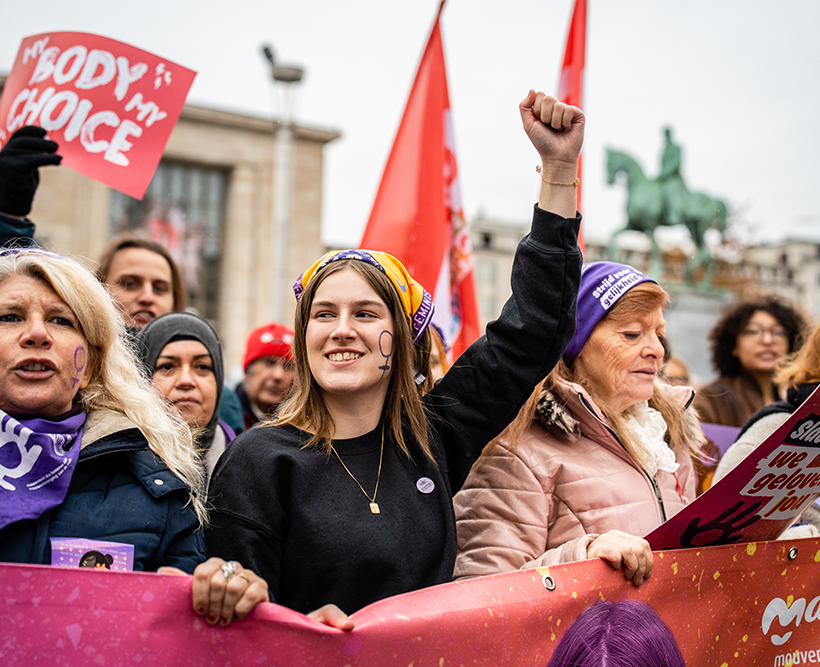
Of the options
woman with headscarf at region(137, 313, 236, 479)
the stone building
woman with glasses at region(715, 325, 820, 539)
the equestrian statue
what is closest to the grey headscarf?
woman with headscarf at region(137, 313, 236, 479)

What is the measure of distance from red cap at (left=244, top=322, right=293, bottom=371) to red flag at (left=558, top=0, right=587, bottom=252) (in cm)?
212

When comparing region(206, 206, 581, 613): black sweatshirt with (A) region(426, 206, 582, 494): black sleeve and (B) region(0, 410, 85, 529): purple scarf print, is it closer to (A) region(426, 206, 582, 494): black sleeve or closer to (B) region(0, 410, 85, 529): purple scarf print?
(A) region(426, 206, 582, 494): black sleeve

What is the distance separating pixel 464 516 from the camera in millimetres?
2240

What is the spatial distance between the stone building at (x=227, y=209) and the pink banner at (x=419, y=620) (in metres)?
30.1

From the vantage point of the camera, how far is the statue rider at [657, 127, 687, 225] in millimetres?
19219

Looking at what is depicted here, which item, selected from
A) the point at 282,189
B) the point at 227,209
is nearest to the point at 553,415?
the point at 282,189

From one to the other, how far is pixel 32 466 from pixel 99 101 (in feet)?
6.81

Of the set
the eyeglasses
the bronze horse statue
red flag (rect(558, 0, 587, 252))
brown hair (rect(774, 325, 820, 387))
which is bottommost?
brown hair (rect(774, 325, 820, 387))

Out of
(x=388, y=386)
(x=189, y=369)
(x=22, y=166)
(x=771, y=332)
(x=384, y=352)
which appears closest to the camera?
(x=384, y=352)

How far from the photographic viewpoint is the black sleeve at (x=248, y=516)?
5.92 ft

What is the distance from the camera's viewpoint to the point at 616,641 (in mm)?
1478

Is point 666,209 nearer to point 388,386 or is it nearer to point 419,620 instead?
point 388,386

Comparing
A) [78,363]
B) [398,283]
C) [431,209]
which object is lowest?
[78,363]

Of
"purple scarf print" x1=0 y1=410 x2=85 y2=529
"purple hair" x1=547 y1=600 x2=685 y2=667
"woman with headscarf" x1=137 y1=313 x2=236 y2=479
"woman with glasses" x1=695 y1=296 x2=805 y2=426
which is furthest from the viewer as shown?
"woman with glasses" x1=695 y1=296 x2=805 y2=426
